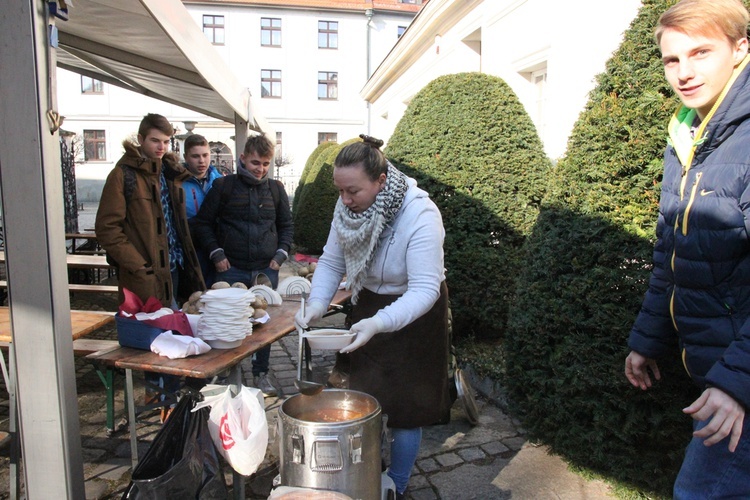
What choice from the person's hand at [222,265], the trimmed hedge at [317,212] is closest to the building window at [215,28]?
the trimmed hedge at [317,212]

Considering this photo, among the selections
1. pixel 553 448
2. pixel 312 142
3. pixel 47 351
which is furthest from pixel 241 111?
pixel 312 142

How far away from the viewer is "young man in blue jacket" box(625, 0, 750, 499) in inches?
57.6

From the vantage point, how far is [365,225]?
233 centimetres

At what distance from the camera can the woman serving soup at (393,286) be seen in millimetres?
2264

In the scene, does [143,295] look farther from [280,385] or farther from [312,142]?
[312,142]

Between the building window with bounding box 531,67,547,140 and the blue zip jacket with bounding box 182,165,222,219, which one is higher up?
the building window with bounding box 531,67,547,140

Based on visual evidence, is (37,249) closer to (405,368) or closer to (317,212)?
(405,368)

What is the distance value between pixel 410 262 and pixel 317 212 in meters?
9.51

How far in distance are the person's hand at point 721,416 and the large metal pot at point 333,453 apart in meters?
1.09

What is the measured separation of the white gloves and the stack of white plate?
426 mm

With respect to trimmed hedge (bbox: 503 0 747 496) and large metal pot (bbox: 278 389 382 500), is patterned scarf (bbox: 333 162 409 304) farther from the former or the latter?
trimmed hedge (bbox: 503 0 747 496)

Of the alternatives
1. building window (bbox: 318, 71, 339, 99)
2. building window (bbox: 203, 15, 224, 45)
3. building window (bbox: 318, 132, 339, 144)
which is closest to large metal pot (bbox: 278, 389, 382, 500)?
building window (bbox: 318, 132, 339, 144)

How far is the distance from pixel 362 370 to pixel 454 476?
1.14m

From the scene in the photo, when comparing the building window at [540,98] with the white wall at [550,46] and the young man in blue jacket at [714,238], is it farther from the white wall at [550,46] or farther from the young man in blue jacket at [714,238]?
the young man in blue jacket at [714,238]
